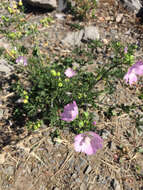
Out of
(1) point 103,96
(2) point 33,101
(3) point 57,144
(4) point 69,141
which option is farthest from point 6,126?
(1) point 103,96

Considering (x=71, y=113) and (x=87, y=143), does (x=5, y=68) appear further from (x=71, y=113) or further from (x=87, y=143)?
(x=87, y=143)

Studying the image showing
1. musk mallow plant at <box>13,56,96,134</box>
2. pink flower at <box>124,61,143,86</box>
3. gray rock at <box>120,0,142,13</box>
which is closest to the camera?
pink flower at <box>124,61,143,86</box>

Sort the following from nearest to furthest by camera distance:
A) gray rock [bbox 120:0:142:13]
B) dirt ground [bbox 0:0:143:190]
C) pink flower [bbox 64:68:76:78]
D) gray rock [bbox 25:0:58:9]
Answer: dirt ground [bbox 0:0:143:190]
pink flower [bbox 64:68:76:78]
gray rock [bbox 25:0:58:9]
gray rock [bbox 120:0:142:13]

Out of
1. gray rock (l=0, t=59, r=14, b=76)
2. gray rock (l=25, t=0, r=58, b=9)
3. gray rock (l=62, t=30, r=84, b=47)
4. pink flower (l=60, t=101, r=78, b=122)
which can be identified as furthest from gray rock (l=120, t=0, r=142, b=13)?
pink flower (l=60, t=101, r=78, b=122)

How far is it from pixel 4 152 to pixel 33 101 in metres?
0.79

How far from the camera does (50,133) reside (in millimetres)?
2482

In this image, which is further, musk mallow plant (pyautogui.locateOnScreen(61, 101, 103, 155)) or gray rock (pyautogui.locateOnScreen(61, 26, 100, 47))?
gray rock (pyautogui.locateOnScreen(61, 26, 100, 47))

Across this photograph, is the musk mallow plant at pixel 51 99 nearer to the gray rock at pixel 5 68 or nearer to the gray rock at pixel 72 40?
the gray rock at pixel 5 68

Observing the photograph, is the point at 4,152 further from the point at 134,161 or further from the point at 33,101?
the point at 134,161

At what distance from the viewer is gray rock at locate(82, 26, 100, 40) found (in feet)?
12.8

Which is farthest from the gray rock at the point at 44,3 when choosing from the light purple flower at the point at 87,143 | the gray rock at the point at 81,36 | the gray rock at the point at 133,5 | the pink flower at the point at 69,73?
the light purple flower at the point at 87,143

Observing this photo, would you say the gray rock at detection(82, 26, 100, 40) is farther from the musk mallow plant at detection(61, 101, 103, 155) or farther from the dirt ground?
the musk mallow plant at detection(61, 101, 103, 155)

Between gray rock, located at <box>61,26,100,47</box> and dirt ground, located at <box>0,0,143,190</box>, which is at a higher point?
gray rock, located at <box>61,26,100,47</box>

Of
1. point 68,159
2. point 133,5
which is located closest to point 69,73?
point 68,159
